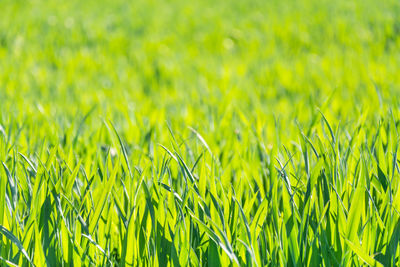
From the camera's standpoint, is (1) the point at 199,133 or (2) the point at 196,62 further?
(2) the point at 196,62

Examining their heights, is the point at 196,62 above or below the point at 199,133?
below

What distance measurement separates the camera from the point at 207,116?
223cm

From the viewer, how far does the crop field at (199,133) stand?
3.15ft

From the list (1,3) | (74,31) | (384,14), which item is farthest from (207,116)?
(1,3)

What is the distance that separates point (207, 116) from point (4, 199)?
134 cm

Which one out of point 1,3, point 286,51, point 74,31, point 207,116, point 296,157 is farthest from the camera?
point 1,3

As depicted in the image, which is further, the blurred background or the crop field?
the blurred background

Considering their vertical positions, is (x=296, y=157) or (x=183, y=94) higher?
(x=296, y=157)

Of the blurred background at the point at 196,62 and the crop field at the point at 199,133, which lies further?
the blurred background at the point at 196,62

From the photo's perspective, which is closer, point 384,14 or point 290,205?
point 290,205

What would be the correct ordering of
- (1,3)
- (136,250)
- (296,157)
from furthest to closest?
(1,3)
(296,157)
(136,250)

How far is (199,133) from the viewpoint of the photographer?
69.7 inches

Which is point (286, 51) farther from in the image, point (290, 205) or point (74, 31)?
point (290, 205)

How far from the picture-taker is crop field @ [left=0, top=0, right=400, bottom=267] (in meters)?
0.96
